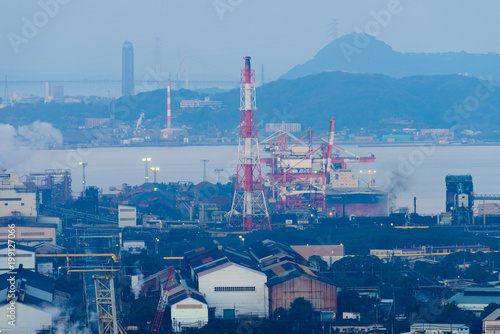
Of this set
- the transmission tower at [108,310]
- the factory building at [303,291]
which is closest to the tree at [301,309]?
the factory building at [303,291]

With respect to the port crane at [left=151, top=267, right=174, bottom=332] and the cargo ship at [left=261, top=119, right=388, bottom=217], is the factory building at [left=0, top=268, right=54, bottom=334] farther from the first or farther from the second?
the cargo ship at [left=261, top=119, right=388, bottom=217]

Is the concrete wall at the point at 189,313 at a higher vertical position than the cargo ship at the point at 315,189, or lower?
lower

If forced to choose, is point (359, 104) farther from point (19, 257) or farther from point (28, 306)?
point (28, 306)

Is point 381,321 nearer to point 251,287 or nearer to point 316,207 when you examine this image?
point 251,287

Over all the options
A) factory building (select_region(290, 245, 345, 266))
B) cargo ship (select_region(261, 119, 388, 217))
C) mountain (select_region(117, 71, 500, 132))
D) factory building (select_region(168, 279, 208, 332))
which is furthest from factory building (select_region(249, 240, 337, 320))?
mountain (select_region(117, 71, 500, 132))

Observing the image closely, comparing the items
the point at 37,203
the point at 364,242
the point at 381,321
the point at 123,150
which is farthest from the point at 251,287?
the point at 123,150

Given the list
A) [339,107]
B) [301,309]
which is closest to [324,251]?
[301,309]

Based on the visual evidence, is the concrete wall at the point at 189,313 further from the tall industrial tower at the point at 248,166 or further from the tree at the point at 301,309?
the tall industrial tower at the point at 248,166
